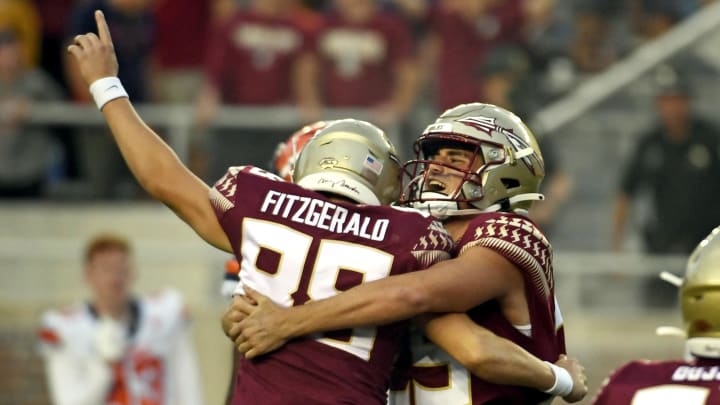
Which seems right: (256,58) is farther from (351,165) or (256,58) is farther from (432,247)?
(432,247)

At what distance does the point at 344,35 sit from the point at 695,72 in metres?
2.54

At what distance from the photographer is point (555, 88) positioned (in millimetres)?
11359

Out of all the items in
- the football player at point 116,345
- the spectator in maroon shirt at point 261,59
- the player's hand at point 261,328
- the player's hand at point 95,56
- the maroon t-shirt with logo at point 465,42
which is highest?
the maroon t-shirt with logo at point 465,42

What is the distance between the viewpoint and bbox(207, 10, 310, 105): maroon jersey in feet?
35.8

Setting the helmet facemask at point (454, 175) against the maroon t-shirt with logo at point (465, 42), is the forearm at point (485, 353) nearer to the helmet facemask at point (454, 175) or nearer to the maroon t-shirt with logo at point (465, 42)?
the helmet facemask at point (454, 175)

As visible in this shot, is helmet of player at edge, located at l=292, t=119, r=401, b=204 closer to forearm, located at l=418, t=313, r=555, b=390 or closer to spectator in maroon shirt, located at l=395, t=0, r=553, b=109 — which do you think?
forearm, located at l=418, t=313, r=555, b=390

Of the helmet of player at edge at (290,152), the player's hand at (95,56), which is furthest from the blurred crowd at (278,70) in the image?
the player's hand at (95,56)

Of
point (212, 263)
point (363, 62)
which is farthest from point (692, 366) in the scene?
point (363, 62)

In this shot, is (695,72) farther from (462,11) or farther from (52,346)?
(52,346)

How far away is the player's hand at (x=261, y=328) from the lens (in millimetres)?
4754

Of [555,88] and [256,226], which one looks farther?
[555,88]

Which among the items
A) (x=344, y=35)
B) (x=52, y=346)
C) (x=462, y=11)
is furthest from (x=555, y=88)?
(x=52, y=346)

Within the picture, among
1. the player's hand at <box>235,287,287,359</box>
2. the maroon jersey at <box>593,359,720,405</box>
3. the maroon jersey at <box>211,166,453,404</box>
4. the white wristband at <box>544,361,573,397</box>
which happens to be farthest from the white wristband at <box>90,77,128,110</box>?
the maroon jersey at <box>593,359,720,405</box>

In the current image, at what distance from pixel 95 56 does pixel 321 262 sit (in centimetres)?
105
